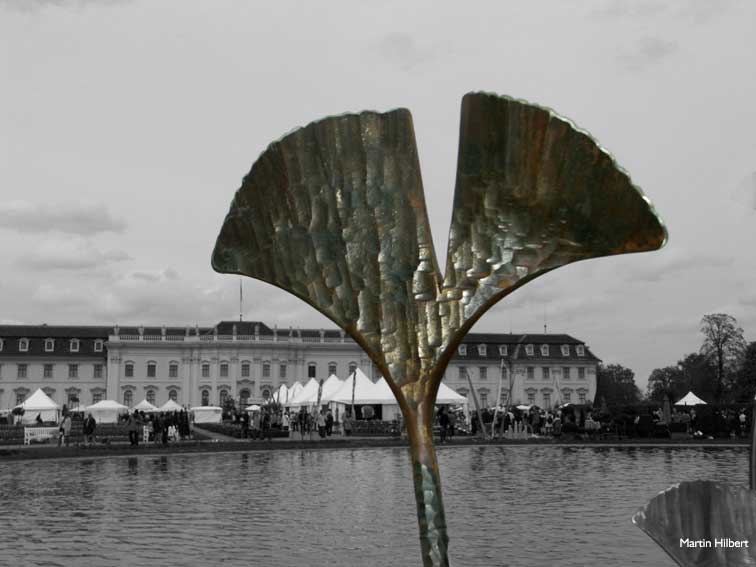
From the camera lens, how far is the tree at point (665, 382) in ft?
296

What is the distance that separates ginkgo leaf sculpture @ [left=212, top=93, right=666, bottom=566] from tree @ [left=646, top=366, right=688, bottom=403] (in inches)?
3467

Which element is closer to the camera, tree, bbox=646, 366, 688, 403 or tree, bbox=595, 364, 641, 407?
tree, bbox=646, 366, 688, 403

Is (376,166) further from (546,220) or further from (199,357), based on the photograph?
(199,357)

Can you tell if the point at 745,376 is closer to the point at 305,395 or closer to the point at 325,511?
the point at 305,395

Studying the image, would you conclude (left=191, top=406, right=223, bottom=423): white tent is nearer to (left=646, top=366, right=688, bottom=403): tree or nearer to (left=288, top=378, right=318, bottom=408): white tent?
(left=288, top=378, right=318, bottom=408): white tent

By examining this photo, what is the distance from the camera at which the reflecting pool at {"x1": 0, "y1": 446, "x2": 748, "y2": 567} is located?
9.36m

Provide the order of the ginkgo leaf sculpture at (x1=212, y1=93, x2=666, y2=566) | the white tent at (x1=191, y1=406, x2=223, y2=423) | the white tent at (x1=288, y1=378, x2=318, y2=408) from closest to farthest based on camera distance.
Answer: the ginkgo leaf sculpture at (x1=212, y1=93, x2=666, y2=566), the white tent at (x1=288, y1=378, x2=318, y2=408), the white tent at (x1=191, y1=406, x2=223, y2=423)

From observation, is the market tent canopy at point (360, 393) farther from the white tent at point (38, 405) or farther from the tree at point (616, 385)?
the tree at point (616, 385)

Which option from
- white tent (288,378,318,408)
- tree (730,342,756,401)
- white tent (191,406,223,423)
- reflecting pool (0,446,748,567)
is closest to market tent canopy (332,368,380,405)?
white tent (288,378,318,408)

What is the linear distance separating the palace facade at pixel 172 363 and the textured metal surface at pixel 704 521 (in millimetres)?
89334

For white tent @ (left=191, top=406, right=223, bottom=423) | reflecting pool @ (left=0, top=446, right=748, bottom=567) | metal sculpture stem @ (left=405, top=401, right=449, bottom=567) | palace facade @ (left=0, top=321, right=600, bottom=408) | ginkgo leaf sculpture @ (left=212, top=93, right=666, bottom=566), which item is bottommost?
reflecting pool @ (left=0, top=446, right=748, bottom=567)

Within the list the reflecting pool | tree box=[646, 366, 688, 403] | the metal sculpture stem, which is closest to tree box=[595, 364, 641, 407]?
tree box=[646, 366, 688, 403]

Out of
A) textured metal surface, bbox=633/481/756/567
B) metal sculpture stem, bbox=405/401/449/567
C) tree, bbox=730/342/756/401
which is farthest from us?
tree, bbox=730/342/756/401

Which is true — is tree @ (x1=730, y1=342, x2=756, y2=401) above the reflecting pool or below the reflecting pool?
above
